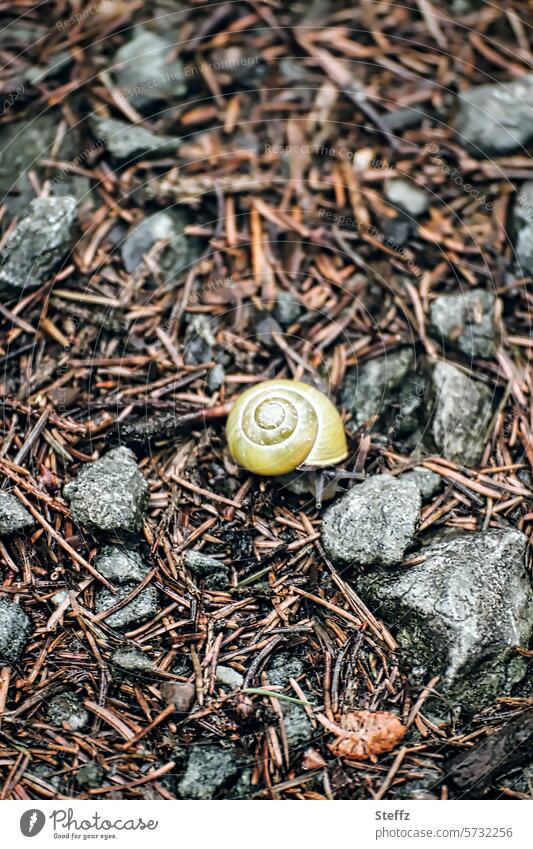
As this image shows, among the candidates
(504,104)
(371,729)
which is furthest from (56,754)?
(504,104)

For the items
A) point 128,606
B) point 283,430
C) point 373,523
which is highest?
point 283,430

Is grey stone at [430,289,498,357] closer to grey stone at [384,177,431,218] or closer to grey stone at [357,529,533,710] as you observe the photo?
grey stone at [384,177,431,218]

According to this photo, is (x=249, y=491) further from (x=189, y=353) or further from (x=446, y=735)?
(x=446, y=735)

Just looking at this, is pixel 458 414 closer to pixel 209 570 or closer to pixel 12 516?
pixel 209 570

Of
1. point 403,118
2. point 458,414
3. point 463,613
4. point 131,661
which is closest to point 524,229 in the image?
point 403,118

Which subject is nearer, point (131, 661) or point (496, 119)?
point (131, 661)

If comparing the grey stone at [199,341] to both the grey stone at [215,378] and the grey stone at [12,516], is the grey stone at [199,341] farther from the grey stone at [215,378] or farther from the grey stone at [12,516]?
the grey stone at [12,516]
